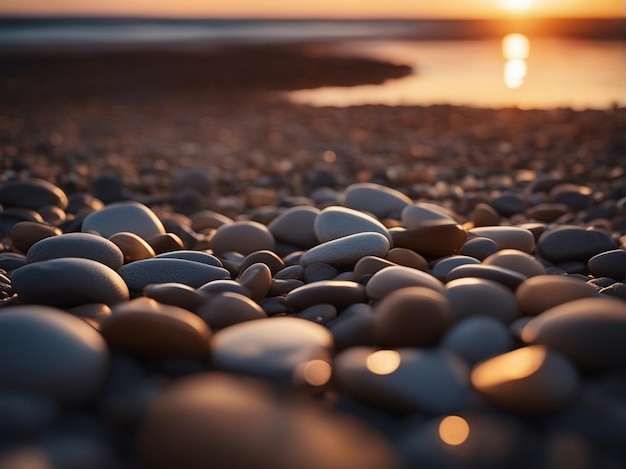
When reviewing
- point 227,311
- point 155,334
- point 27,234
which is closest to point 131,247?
point 27,234

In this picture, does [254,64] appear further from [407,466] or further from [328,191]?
[407,466]

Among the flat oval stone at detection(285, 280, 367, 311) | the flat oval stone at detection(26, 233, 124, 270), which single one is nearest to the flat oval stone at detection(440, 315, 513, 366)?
the flat oval stone at detection(285, 280, 367, 311)

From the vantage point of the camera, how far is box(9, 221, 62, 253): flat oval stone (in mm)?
2363

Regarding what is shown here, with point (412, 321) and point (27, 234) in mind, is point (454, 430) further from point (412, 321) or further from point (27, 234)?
point (27, 234)

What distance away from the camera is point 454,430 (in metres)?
0.97

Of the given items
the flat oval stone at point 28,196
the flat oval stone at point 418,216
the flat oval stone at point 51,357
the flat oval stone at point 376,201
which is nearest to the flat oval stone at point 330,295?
the flat oval stone at point 51,357

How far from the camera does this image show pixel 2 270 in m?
2.07

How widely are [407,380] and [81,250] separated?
1273 millimetres

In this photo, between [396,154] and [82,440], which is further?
[396,154]

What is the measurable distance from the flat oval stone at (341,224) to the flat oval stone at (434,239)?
0.14 m

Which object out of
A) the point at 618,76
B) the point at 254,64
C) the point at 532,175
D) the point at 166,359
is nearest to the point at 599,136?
the point at 532,175

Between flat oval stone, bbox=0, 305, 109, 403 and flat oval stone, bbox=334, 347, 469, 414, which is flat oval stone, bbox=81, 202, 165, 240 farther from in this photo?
flat oval stone, bbox=334, 347, 469, 414

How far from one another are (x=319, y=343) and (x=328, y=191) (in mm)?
2554

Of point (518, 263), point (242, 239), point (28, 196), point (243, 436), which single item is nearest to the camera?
point (243, 436)
